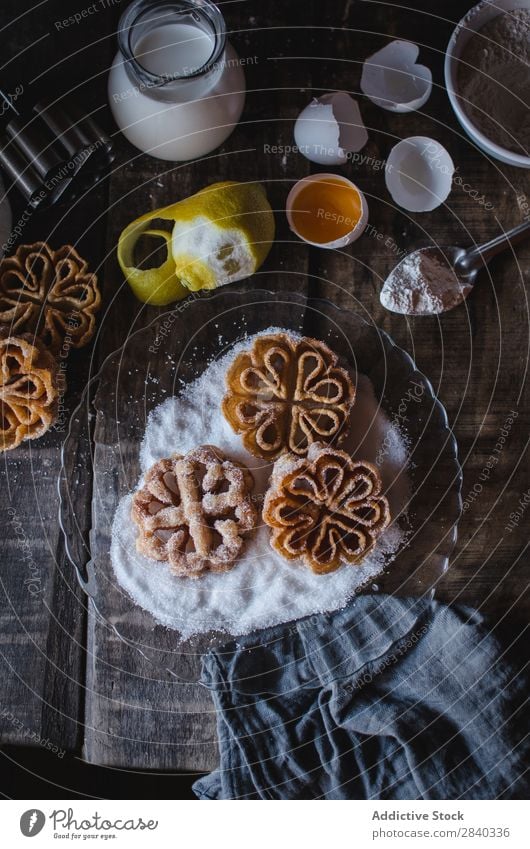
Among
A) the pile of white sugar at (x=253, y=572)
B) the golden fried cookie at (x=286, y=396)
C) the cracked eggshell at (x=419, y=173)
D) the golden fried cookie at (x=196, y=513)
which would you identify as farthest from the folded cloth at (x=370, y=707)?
the cracked eggshell at (x=419, y=173)

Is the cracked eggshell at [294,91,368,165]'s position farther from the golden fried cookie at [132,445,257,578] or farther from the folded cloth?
the folded cloth

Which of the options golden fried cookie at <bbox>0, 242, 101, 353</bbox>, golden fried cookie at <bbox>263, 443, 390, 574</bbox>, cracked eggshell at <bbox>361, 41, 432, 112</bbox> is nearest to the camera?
golden fried cookie at <bbox>263, 443, 390, 574</bbox>

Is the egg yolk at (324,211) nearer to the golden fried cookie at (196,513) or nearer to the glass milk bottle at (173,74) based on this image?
the glass milk bottle at (173,74)

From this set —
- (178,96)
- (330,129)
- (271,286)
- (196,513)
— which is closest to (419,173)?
(330,129)

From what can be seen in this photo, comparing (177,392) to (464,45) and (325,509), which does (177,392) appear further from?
(464,45)

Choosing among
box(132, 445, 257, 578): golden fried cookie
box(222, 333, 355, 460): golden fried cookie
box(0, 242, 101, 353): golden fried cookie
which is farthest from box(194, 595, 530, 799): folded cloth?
box(0, 242, 101, 353): golden fried cookie
